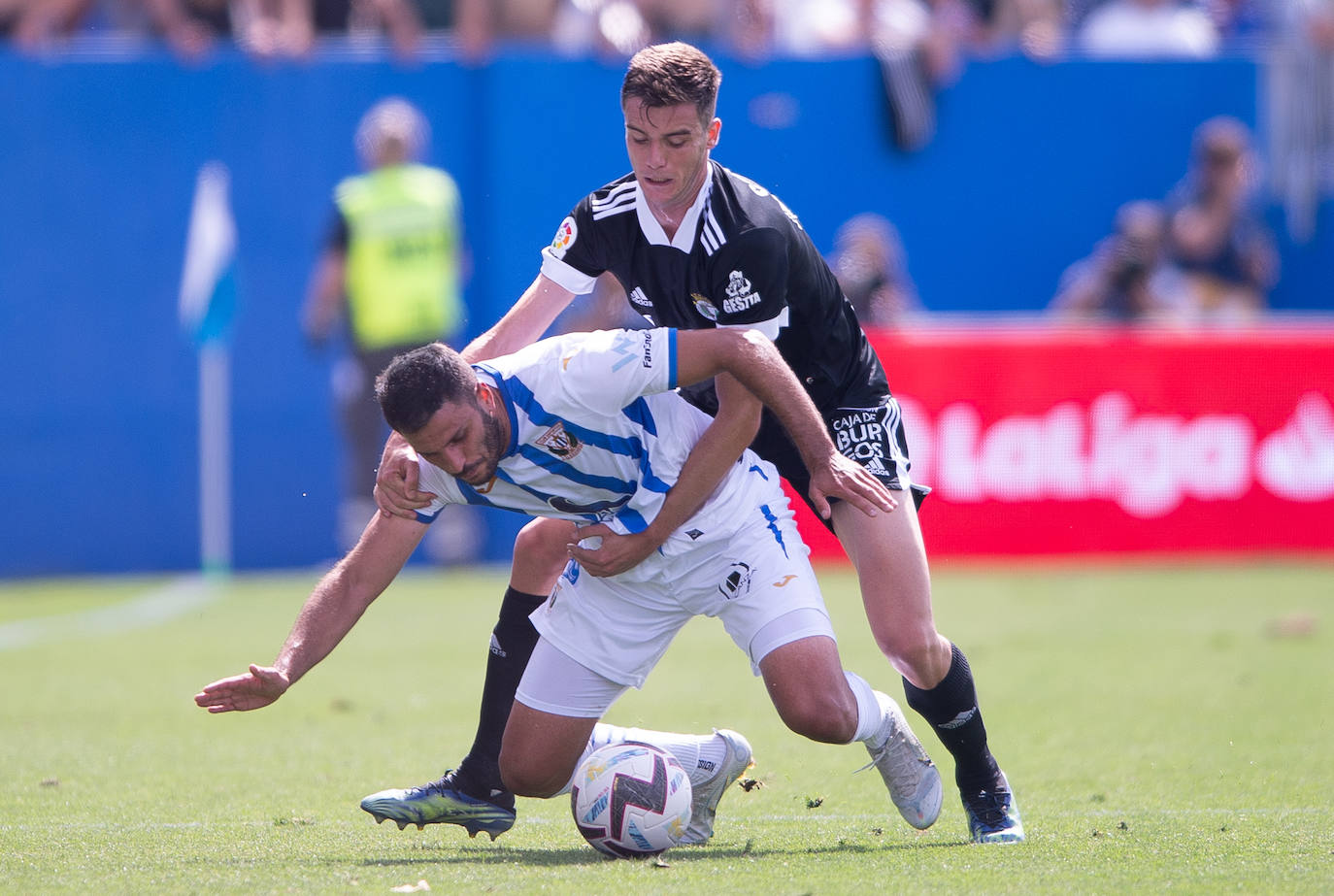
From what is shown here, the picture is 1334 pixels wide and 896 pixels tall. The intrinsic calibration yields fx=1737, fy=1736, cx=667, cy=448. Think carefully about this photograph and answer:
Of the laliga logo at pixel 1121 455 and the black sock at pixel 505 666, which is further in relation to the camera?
the laliga logo at pixel 1121 455

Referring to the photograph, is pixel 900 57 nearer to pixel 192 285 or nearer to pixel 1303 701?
pixel 192 285

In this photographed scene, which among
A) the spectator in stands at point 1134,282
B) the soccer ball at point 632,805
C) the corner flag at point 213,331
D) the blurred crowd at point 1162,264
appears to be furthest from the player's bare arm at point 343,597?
the spectator in stands at point 1134,282

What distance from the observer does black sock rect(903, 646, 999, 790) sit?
5219 millimetres

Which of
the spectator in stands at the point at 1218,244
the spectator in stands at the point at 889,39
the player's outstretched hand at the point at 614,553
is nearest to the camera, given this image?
the player's outstretched hand at the point at 614,553

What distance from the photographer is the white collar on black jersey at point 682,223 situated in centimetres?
505

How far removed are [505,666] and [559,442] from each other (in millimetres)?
1046

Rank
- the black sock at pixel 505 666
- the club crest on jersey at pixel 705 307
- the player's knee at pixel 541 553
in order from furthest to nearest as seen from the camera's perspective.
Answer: the player's knee at pixel 541 553
the black sock at pixel 505 666
the club crest on jersey at pixel 705 307

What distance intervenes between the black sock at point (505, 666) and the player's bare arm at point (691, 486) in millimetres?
606

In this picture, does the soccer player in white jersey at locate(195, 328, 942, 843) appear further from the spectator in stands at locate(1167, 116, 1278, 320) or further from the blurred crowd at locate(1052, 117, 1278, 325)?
the spectator in stands at locate(1167, 116, 1278, 320)

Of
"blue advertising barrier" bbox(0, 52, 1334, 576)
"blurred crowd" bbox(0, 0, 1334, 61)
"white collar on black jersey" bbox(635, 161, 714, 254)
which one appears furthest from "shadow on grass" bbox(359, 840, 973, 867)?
"blurred crowd" bbox(0, 0, 1334, 61)

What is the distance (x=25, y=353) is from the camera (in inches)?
504

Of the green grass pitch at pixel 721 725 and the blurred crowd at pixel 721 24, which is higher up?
the blurred crowd at pixel 721 24

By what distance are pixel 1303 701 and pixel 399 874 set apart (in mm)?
4556

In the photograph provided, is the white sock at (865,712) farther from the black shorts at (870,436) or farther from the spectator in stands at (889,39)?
the spectator in stands at (889,39)
